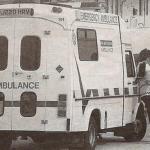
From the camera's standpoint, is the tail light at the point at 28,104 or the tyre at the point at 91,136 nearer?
the tail light at the point at 28,104

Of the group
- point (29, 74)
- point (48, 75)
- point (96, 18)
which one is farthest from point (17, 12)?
point (96, 18)

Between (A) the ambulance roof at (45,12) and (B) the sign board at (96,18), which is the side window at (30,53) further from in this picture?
(B) the sign board at (96,18)

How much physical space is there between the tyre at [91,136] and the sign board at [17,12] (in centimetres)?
249

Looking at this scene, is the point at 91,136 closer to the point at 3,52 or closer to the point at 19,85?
the point at 19,85

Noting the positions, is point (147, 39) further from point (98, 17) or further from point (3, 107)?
point (3, 107)

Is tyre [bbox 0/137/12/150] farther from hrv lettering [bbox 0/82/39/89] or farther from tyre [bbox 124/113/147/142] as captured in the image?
tyre [bbox 124/113/147/142]

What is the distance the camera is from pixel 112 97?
15.5m

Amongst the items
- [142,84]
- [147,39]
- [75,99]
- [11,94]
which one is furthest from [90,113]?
[147,39]

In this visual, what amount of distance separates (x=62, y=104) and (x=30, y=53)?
1.18 m

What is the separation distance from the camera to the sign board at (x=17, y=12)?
13.9m

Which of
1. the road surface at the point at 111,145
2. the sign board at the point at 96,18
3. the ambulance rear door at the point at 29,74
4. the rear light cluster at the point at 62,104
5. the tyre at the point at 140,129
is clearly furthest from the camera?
the tyre at the point at 140,129

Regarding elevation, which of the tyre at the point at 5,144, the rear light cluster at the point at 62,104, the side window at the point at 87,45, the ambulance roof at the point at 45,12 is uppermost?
the ambulance roof at the point at 45,12

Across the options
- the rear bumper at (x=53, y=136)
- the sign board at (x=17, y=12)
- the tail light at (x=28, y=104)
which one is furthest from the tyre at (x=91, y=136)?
the sign board at (x=17, y=12)

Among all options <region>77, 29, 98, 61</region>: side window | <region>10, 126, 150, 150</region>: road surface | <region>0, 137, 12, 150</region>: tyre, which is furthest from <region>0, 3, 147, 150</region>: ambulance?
<region>10, 126, 150, 150</region>: road surface
